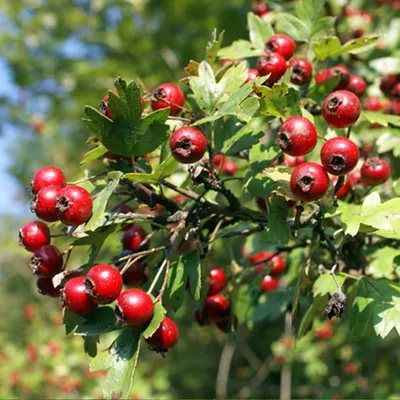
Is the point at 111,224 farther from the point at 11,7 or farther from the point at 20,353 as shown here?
the point at 11,7

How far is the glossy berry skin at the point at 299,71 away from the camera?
4.70ft

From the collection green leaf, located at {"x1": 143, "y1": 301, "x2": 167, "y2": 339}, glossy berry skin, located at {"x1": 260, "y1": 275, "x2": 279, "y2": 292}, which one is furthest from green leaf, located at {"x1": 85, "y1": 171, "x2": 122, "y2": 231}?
glossy berry skin, located at {"x1": 260, "y1": 275, "x2": 279, "y2": 292}

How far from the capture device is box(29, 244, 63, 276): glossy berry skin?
1.24 metres

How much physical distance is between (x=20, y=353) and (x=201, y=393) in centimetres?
232

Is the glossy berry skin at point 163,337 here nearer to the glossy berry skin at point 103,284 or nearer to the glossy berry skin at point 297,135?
the glossy berry skin at point 103,284

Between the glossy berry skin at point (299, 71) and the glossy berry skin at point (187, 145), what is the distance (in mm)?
427

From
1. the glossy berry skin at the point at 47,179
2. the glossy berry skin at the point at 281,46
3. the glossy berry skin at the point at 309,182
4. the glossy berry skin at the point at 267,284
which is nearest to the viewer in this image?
the glossy berry skin at the point at 309,182

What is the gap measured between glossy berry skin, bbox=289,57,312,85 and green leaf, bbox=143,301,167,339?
2.37 feet

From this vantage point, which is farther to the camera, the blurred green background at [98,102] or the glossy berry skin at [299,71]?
the blurred green background at [98,102]

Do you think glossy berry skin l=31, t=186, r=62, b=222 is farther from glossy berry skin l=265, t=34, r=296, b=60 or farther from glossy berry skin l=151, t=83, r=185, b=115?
glossy berry skin l=265, t=34, r=296, b=60

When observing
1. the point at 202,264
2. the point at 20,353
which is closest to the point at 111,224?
the point at 202,264

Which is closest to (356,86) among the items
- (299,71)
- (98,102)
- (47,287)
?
(299,71)

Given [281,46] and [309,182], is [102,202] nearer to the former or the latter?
[309,182]

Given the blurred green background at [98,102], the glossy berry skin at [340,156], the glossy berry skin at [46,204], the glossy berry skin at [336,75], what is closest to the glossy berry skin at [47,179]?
the glossy berry skin at [46,204]
